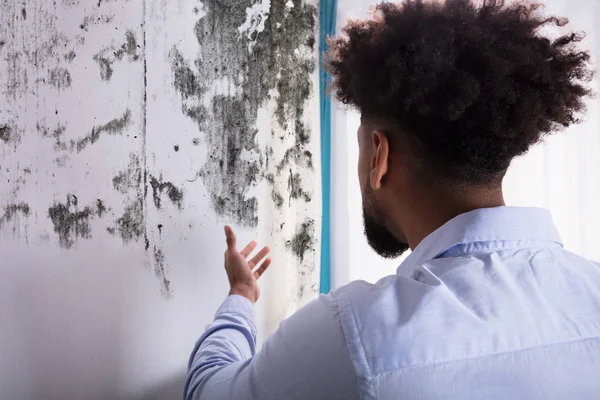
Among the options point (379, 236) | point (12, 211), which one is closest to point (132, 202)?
point (12, 211)

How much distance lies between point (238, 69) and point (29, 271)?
70 cm

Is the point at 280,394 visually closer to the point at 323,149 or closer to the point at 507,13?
the point at 507,13

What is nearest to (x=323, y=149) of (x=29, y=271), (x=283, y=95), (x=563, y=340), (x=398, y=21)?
(x=283, y=95)

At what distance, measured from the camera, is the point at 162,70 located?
1.20 meters

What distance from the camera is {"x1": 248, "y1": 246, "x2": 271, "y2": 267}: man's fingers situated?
4.09 ft

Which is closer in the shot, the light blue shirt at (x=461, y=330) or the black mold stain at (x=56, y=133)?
the light blue shirt at (x=461, y=330)

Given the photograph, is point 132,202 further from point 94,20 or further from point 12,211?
point 94,20

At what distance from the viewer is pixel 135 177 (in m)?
1.17

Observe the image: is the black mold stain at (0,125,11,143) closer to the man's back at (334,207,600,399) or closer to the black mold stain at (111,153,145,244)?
the black mold stain at (111,153,145,244)

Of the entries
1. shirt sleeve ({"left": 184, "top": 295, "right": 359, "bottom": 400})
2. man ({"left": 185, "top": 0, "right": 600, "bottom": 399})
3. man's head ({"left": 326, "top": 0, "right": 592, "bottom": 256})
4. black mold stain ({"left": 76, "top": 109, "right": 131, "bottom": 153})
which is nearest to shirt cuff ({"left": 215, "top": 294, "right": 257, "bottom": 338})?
man ({"left": 185, "top": 0, "right": 600, "bottom": 399})

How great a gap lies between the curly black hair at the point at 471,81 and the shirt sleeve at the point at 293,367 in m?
0.32

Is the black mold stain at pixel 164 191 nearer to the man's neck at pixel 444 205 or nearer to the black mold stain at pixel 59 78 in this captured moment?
the black mold stain at pixel 59 78

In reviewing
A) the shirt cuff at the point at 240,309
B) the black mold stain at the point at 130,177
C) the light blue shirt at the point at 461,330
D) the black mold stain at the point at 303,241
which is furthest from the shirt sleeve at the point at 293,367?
the black mold stain at the point at 303,241

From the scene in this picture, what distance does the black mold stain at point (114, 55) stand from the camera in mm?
1133
